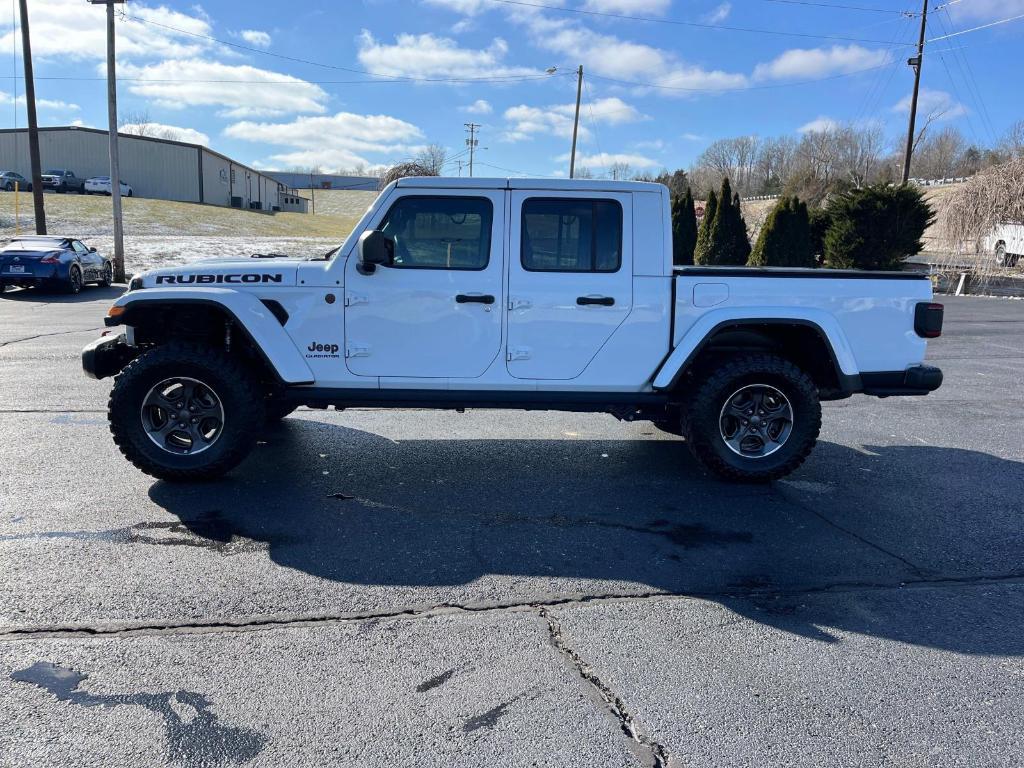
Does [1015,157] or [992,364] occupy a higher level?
[1015,157]

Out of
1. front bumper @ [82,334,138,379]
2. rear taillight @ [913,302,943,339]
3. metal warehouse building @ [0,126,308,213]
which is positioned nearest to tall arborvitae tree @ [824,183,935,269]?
rear taillight @ [913,302,943,339]

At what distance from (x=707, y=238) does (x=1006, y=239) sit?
10368 mm

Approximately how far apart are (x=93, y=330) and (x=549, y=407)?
34.5ft

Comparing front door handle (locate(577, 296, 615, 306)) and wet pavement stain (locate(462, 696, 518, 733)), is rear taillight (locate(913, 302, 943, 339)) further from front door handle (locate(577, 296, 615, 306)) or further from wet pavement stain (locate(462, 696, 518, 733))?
wet pavement stain (locate(462, 696, 518, 733))

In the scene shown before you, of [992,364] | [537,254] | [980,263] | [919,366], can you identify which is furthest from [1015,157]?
[537,254]

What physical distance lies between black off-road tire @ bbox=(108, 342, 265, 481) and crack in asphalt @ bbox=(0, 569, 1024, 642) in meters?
1.93

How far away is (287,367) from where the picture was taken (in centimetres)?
520

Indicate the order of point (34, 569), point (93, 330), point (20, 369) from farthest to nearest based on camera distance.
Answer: point (93, 330)
point (20, 369)
point (34, 569)

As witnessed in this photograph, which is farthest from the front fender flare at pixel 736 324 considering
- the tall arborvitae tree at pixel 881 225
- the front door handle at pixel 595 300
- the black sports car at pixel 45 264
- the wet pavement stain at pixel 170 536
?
the tall arborvitae tree at pixel 881 225

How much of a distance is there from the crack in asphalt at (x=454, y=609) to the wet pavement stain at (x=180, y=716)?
312 mm

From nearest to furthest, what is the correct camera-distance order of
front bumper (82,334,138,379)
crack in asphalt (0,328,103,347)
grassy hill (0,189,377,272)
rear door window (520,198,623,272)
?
rear door window (520,198,623,272) < front bumper (82,334,138,379) < crack in asphalt (0,328,103,347) < grassy hill (0,189,377,272)

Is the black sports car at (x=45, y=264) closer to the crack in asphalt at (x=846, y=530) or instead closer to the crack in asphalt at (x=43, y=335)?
the crack in asphalt at (x=43, y=335)

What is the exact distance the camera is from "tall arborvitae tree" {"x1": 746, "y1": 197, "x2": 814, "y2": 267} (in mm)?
23031

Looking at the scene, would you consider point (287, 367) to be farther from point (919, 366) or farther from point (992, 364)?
point (992, 364)
